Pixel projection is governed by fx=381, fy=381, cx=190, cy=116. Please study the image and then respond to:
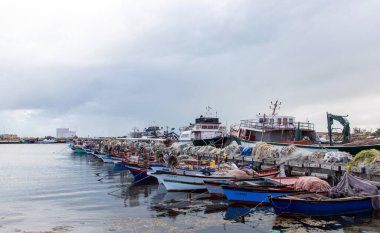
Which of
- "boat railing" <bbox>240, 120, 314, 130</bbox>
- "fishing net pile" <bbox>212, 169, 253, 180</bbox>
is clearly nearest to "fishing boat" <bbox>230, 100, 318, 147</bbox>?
"boat railing" <bbox>240, 120, 314, 130</bbox>

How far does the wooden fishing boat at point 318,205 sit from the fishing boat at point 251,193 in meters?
1.97

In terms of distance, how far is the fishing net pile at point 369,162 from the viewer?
22117mm

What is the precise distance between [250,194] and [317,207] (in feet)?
13.4

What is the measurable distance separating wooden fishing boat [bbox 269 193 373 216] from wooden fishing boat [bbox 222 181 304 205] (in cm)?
196

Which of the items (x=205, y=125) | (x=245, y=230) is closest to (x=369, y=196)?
(x=245, y=230)

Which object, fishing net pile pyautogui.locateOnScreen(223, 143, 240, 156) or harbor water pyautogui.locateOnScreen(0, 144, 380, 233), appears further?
fishing net pile pyautogui.locateOnScreen(223, 143, 240, 156)

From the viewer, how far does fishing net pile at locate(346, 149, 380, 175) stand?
22.1 m

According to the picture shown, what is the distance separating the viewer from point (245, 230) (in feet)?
56.6

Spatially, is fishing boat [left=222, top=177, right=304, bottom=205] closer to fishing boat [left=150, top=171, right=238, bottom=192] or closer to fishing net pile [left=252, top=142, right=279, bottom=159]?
fishing boat [left=150, top=171, right=238, bottom=192]

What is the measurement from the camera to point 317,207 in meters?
18.2

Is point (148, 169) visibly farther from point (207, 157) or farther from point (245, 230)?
point (245, 230)

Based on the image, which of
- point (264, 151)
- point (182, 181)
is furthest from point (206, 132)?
point (182, 181)

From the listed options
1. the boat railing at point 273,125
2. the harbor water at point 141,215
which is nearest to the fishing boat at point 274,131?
the boat railing at point 273,125

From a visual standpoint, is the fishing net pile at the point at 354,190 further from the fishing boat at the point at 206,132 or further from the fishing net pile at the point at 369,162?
the fishing boat at the point at 206,132
